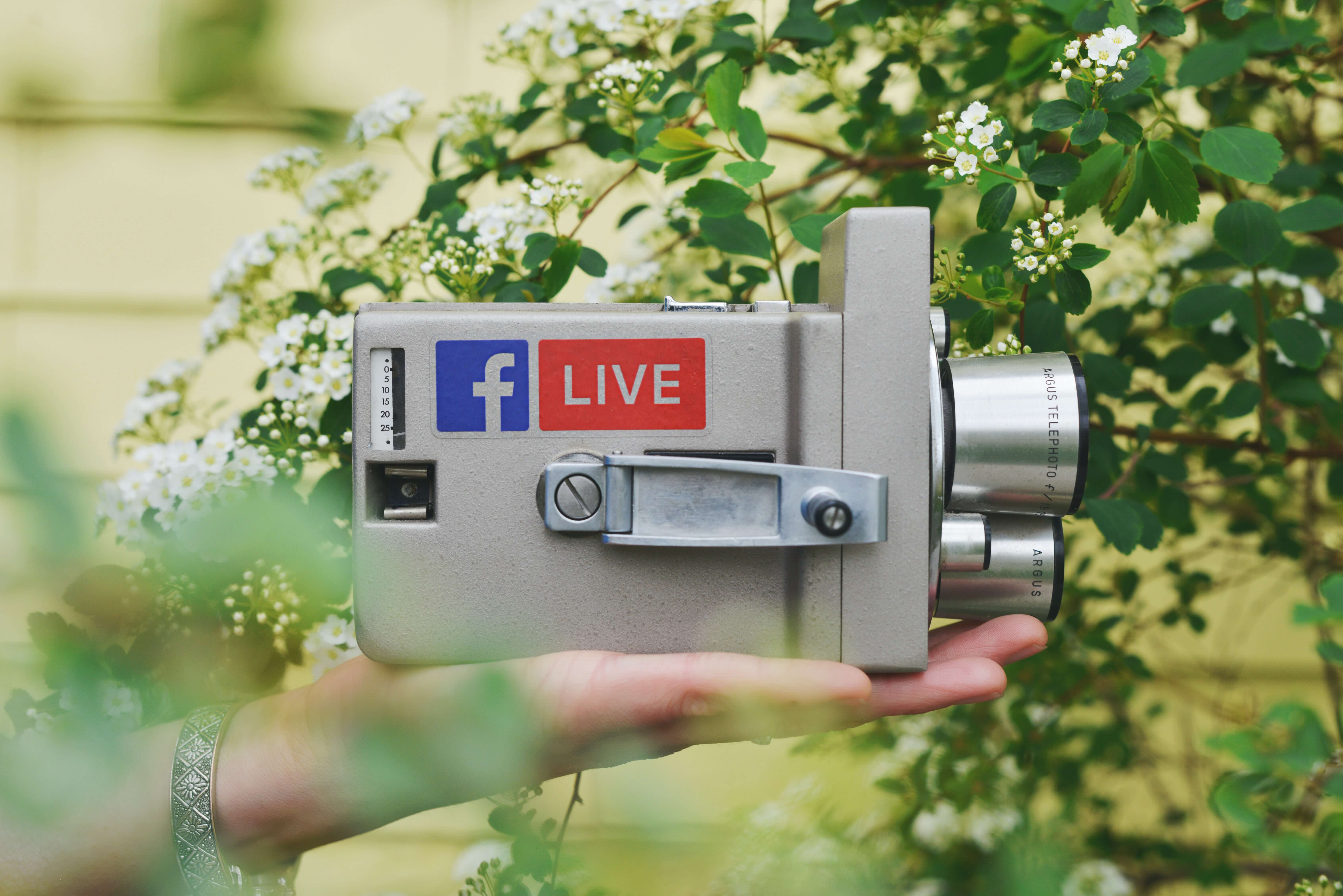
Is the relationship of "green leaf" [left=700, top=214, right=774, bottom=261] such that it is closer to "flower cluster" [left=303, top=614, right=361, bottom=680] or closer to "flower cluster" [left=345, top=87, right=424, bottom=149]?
"flower cluster" [left=345, top=87, right=424, bottom=149]

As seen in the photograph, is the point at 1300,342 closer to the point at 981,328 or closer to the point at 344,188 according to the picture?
the point at 981,328

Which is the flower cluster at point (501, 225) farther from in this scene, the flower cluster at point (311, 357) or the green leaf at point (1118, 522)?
the green leaf at point (1118, 522)

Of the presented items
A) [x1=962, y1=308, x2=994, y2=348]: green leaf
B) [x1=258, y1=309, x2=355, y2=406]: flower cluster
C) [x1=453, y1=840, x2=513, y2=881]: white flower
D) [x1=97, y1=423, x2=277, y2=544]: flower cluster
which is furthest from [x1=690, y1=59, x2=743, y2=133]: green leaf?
[x1=453, y1=840, x2=513, y2=881]: white flower

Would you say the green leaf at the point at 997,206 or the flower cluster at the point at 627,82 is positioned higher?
the flower cluster at the point at 627,82

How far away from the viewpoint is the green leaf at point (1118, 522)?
875 mm

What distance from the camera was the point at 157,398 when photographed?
98 cm

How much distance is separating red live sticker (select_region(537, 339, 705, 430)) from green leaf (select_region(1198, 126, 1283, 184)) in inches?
20.2

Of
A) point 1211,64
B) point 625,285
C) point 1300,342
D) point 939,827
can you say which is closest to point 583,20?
point 625,285

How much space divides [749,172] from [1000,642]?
514 mm

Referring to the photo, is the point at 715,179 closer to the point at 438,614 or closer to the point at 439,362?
the point at 439,362

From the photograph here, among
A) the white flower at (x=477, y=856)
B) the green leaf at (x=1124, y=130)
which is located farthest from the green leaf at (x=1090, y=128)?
the white flower at (x=477, y=856)

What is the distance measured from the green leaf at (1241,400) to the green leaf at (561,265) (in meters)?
0.82

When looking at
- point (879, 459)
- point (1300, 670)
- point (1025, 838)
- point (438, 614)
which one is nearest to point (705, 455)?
point (879, 459)

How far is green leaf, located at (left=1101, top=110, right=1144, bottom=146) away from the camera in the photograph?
28.7 inches
